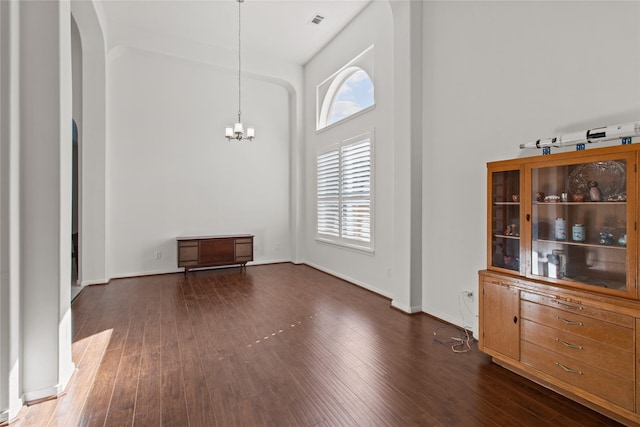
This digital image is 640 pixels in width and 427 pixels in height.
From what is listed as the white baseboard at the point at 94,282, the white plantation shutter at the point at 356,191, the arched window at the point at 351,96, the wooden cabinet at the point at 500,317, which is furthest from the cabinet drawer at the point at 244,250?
the wooden cabinet at the point at 500,317

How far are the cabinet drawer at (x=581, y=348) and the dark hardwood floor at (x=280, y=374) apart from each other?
1.14ft

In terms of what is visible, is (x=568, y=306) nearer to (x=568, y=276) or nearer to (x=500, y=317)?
(x=568, y=276)

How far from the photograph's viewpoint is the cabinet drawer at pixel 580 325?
185 cm

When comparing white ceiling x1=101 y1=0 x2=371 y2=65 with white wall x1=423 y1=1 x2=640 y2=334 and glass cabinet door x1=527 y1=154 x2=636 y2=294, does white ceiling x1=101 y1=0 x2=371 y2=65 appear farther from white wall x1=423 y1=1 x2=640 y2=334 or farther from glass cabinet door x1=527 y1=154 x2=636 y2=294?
glass cabinet door x1=527 y1=154 x2=636 y2=294

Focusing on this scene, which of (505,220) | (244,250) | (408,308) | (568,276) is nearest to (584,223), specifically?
(568,276)

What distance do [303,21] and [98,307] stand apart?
5.33 metres

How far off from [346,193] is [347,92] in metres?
1.88

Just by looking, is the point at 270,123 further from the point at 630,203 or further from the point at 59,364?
the point at 630,203

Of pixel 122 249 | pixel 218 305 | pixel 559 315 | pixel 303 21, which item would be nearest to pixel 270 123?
pixel 303 21

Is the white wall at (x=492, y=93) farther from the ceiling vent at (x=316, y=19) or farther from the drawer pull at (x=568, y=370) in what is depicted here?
the ceiling vent at (x=316, y=19)

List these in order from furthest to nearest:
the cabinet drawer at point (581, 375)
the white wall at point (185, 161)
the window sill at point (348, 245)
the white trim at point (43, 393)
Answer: the white wall at point (185, 161) < the window sill at point (348, 245) < the white trim at point (43, 393) < the cabinet drawer at point (581, 375)

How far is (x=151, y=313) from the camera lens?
3957 mm

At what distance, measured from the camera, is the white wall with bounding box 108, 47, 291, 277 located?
580 cm

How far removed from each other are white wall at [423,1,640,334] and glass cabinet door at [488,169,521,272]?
14.7 inches
